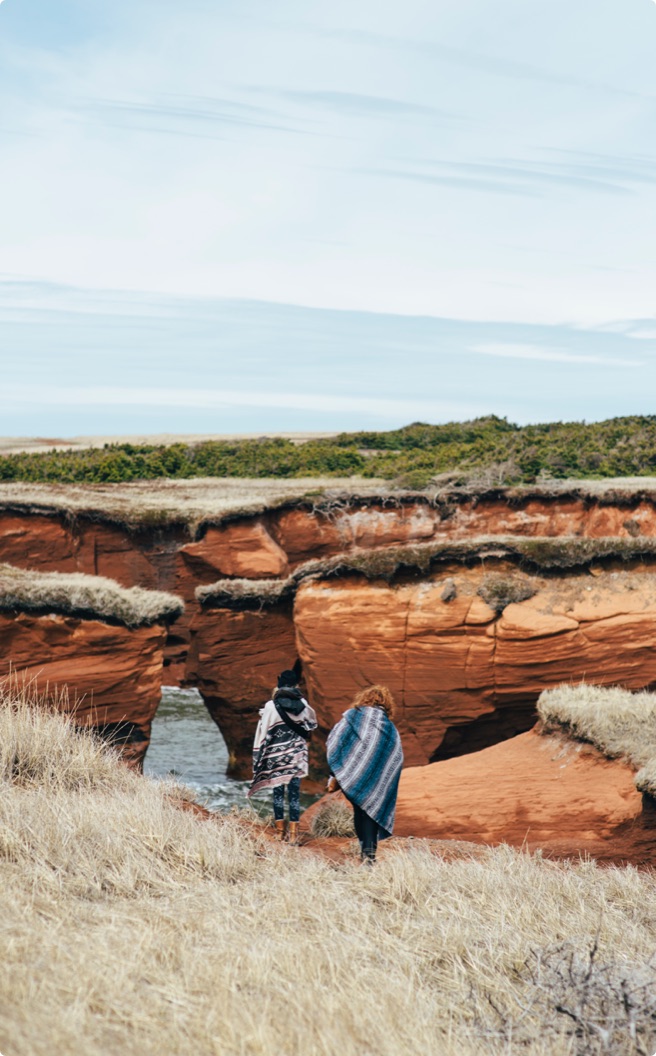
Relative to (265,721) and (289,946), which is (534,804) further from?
(289,946)

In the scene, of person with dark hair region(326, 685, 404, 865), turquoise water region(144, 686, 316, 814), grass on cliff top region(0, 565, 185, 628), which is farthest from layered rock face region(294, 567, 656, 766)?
person with dark hair region(326, 685, 404, 865)

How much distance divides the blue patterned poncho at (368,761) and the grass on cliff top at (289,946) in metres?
0.53

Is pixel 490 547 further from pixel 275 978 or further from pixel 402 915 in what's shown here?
pixel 275 978

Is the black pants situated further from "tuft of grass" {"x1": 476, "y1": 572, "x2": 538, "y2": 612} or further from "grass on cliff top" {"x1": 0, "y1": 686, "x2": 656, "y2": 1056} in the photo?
"tuft of grass" {"x1": 476, "y1": 572, "x2": 538, "y2": 612}

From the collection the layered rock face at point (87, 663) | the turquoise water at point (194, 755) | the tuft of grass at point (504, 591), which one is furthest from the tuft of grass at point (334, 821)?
the tuft of grass at point (504, 591)

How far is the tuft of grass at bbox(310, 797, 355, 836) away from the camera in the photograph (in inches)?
384

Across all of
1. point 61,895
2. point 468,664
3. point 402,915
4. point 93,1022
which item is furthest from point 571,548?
point 93,1022

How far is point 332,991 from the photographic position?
4168 millimetres

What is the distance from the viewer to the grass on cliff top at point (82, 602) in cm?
1200

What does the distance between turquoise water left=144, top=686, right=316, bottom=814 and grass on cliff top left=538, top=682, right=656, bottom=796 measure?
3970 mm

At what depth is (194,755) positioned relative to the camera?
17.0m

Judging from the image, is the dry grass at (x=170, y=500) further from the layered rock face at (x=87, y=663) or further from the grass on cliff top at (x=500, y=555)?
the layered rock face at (x=87, y=663)

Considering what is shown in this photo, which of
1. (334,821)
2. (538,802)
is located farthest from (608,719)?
(334,821)

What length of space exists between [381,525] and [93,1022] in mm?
19712
